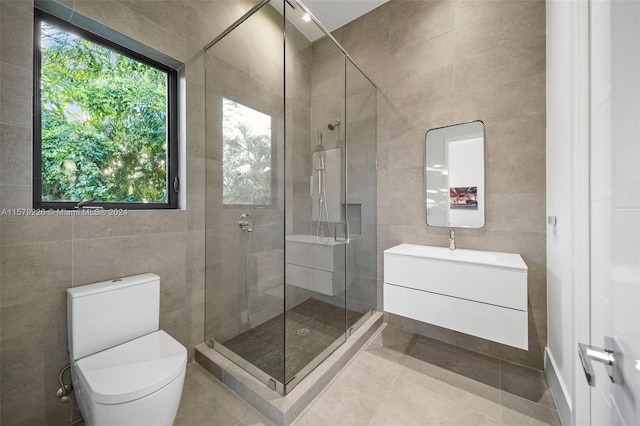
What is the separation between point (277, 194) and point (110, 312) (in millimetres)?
1091

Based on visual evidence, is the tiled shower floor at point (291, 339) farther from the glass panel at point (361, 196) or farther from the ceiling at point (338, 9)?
the ceiling at point (338, 9)

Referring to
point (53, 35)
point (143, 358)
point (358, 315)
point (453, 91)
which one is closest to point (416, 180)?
point (453, 91)

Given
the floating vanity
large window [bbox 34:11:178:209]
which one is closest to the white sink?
the floating vanity

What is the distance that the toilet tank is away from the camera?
47.9 inches

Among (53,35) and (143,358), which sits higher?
(53,35)

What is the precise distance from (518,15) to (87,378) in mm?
3309

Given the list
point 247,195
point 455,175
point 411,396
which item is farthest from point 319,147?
point 411,396

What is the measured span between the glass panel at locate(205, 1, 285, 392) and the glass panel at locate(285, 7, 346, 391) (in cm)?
7

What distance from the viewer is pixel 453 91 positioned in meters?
2.02

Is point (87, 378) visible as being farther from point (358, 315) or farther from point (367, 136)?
point (367, 136)

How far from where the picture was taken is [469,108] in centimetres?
196

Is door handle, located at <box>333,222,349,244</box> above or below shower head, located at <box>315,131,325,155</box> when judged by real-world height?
below

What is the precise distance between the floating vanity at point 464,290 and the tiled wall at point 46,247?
1.62 m

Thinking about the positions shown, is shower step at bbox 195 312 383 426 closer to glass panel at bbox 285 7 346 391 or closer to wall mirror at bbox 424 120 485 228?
glass panel at bbox 285 7 346 391
